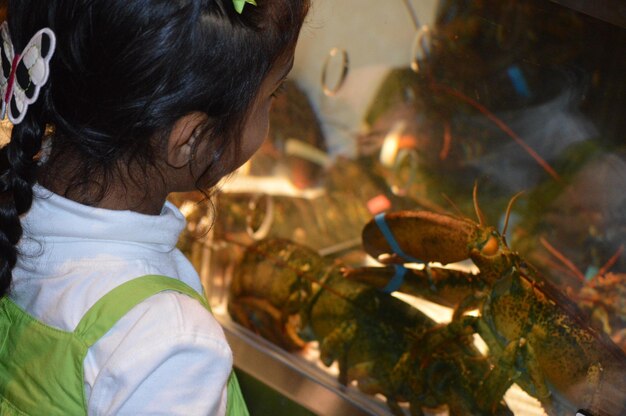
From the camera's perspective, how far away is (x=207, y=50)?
1.87 feet

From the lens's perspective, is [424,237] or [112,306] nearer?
[112,306]

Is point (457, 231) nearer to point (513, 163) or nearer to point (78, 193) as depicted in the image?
point (513, 163)

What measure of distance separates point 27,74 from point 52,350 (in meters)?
0.21

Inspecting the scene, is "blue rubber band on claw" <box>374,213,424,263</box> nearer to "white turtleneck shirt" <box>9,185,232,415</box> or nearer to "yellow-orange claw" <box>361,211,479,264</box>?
"yellow-orange claw" <box>361,211,479,264</box>

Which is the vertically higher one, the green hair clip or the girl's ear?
the green hair clip

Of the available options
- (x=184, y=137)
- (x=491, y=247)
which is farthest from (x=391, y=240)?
(x=184, y=137)

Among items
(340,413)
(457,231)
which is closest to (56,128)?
(457,231)

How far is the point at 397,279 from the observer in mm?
939

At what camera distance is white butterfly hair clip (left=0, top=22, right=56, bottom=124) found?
21.8 inches

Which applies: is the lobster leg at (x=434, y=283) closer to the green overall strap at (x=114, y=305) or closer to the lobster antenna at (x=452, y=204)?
the lobster antenna at (x=452, y=204)

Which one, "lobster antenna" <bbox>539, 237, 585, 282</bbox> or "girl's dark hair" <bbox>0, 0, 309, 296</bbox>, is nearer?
"girl's dark hair" <bbox>0, 0, 309, 296</bbox>

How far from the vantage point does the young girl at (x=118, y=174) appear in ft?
Answer: 1.82

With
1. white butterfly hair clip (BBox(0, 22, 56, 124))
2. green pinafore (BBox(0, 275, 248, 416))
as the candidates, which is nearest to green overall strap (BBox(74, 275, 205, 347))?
green pinafore (BBox(0, 275, 248, 416))

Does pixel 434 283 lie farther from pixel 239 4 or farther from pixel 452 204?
pixel 239 4
